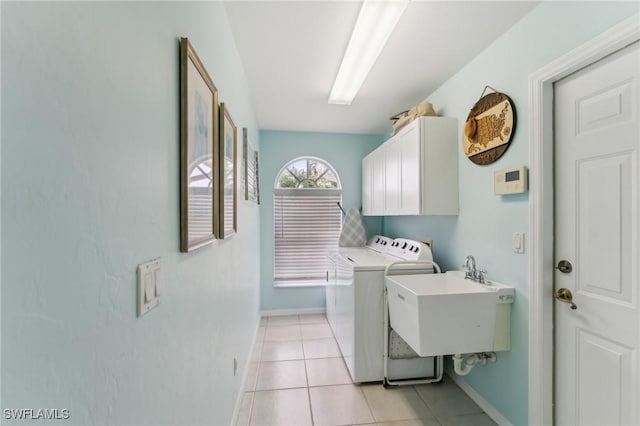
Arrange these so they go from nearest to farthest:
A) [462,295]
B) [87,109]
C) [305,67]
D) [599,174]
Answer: [87,109] < [599,174] < [462,295] < [305,67]

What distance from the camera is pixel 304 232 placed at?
3951 millimetres

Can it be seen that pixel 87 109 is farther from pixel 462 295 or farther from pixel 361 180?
pixel 361 180

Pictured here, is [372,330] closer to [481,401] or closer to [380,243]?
[481,401]

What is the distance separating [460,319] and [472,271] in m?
0.47

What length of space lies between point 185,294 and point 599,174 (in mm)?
1897

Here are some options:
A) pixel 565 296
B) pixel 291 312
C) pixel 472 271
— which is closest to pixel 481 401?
Answer: pixel 472 271

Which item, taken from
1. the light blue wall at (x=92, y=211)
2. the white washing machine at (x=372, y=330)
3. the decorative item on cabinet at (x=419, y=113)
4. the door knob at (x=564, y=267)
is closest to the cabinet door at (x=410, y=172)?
the decorative item on cabinet at (x=419, y=113)

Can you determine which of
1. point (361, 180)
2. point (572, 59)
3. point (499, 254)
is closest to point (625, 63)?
point (572, 59)

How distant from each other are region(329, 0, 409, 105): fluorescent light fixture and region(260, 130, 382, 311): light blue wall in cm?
138

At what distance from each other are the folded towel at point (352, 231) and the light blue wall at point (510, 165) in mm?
1482

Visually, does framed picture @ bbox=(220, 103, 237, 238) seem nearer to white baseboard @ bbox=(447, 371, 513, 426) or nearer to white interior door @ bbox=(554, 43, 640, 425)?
white interior door @ bbox=(554, 43, 640, 425)

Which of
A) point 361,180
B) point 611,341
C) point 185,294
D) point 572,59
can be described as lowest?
point 611,341

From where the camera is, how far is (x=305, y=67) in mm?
2217

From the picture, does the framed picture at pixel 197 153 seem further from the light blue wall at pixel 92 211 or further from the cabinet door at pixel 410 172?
the cabinet door at pixel 410 172
